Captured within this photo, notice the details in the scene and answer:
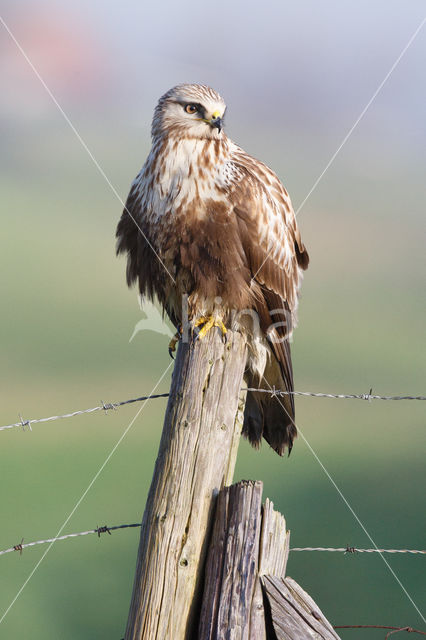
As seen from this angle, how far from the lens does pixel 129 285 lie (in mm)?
3309

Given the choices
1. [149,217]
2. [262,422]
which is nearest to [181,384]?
[262,422]

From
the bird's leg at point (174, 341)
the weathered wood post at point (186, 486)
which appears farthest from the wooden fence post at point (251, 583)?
the bird's leg at point (174, 341)

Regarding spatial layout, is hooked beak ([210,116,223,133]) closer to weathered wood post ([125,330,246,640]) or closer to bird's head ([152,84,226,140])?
bird's head ([152,84,226,140])

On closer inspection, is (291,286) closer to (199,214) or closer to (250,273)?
(250,273)

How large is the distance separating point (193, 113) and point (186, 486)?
180 cm

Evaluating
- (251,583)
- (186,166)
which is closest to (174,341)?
(186,166)

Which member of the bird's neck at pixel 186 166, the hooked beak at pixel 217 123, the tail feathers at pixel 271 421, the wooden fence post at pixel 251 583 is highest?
the hooked beak at pixel 217 123

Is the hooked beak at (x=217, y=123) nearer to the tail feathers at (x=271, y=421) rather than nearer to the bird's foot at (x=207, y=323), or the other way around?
the bird's foot at (x=207, y=323)

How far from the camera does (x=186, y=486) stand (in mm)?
1940

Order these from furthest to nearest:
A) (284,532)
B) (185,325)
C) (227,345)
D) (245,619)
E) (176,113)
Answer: (176,113)
(185,325)
(227,345)
(284,532)
(245,619)

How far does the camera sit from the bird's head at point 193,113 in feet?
9.75

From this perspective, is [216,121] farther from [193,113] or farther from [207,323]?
[207,323]

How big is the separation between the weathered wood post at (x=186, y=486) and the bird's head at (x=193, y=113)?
50.1 inches

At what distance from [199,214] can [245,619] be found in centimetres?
163
